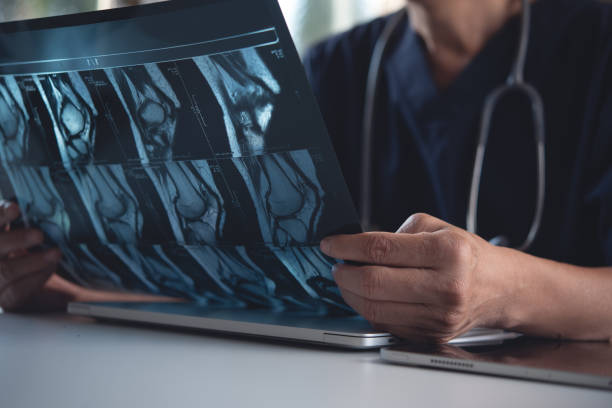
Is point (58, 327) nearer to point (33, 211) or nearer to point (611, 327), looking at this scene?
point (33, 211)

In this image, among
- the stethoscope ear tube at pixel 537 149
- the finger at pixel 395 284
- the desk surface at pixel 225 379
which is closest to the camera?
the desk surface at pixel 225 379

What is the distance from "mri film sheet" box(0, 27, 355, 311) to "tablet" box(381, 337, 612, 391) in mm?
116

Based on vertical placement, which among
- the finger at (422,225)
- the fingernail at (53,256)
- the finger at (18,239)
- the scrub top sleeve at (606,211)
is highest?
the scrub top sleeve at (606,211)

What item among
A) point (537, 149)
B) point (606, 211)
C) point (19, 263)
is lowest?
point (19, 263)

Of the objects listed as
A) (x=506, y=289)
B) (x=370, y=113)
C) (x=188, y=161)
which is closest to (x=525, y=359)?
(x=506, y=289)

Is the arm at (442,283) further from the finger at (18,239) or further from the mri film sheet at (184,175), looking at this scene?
the finger at (18,239)

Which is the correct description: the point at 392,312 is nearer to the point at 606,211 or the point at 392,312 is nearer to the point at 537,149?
the point at 606,211

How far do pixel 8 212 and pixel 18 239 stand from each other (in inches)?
1.4

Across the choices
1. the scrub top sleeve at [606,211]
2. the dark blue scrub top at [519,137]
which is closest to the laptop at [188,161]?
the scrub top sleeve at [606,211]

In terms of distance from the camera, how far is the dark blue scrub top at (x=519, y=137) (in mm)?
894

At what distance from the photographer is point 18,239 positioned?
0.71 meters

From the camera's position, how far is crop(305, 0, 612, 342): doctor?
570 millimetres

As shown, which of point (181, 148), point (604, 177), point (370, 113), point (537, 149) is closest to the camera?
point (181, 148)

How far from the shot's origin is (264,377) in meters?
0.43
